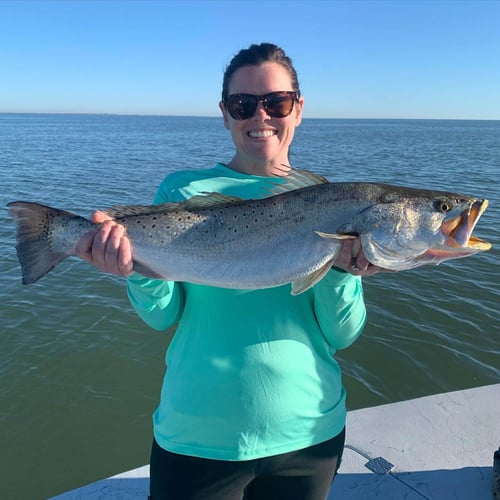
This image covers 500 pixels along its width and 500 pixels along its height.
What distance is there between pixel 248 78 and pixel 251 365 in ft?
6.66

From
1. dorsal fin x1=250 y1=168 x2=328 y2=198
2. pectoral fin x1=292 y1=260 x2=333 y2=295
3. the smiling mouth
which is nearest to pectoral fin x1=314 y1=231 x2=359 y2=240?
pectoral fin x1=292 y1=260 x2=333 y2=295

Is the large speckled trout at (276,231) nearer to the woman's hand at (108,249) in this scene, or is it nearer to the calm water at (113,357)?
the woman's hand at (108,249)

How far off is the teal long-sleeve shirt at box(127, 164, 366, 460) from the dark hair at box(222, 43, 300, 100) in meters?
1.60

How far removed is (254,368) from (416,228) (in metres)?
1.54

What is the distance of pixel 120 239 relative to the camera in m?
3.20

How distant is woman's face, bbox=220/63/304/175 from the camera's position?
318 centimetres

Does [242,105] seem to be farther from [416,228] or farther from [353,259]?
[416,228]

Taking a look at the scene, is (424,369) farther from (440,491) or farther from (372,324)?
(440,491)

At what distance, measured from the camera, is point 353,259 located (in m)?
3.04

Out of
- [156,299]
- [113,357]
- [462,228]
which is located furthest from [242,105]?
[113,357]

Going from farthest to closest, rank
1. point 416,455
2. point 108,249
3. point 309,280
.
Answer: point 416,455
point 108,249
point 309,280

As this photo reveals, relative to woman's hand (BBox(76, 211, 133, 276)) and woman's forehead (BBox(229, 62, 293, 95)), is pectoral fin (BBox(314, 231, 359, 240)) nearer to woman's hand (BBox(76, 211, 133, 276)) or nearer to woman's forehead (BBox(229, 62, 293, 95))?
woman's forehead (BBox(229, 62, 293, 95))

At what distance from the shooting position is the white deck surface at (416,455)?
4.14 meters

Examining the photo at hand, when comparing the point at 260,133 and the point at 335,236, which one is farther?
the point at 260,133
